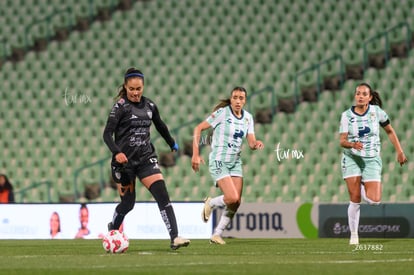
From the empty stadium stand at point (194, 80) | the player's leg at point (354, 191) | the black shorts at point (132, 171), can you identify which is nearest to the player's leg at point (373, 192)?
the player's leg at point (354, 191)

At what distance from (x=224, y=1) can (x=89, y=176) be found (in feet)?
20.4

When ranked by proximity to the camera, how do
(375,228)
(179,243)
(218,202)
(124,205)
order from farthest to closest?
(375,228) < (218,202) < (124,205) < (179,243)

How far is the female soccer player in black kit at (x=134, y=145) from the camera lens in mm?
11102

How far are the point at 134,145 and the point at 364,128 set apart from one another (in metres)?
3.40

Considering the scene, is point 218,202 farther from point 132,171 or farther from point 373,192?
point 132,171

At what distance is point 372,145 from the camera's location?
13.1 m

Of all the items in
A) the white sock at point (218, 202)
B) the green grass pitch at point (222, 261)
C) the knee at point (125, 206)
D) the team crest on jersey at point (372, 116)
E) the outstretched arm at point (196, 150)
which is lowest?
the green grass pitch at point (222, 261)

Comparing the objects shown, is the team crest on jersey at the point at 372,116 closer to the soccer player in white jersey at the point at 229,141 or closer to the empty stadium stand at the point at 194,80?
the soccer player in white jersey at the point at 229,141

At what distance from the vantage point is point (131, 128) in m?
11.2

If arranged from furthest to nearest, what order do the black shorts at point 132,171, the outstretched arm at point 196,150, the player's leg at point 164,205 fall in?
the outstretched arm at point 196,150 → the black shorts at point 132,171 → the player's leg at point 164,205

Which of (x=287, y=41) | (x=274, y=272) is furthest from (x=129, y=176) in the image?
(x=287, y=41)

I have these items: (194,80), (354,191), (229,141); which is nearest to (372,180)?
(354,191)

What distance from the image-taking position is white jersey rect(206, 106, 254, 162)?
1362 cm

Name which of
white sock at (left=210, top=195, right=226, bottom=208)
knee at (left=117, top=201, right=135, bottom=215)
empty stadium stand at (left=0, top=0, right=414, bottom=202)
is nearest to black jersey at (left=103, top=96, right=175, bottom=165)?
knee at (left=117, top=201, right=135, bottom=215)
